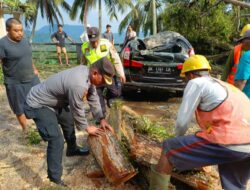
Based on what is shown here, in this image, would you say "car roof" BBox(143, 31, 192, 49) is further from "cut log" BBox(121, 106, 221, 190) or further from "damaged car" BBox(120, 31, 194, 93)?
"cut log" BBox(121, 106, 221, 190)

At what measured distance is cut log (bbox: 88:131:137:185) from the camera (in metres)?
3.74

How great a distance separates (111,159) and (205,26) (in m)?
10.9

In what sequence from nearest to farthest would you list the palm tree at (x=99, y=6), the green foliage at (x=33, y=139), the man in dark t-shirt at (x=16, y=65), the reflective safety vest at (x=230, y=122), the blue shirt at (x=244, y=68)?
the reflective safety vest at (x=230, y=122), the blue shirt at (x=244, y=68), the man in dark t-shirt at (x=16, y=65), the green foliage at (x=33, y=139), the palm tree at (x=99, y=6)

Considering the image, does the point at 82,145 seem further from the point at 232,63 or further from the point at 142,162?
the point at 232,63

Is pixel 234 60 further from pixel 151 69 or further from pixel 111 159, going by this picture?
pixel 151 69

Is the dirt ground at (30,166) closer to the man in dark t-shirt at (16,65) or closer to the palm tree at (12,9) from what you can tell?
the man in dark t-shirt at (16,65)

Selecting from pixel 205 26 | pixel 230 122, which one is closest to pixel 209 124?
pixel 230 122

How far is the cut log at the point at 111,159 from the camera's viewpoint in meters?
3.74

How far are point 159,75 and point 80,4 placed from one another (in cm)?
2280

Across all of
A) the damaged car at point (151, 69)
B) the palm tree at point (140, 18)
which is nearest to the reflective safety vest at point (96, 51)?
the damaged car at point (151, 69)

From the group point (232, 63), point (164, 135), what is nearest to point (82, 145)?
point (164, 135)

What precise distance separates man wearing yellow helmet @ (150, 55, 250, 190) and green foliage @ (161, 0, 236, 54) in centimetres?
1041

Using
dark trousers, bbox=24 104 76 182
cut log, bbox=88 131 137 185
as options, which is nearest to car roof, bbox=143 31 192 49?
cut log, bbox=88 131 137 185

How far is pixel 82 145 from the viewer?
17.3 feet
